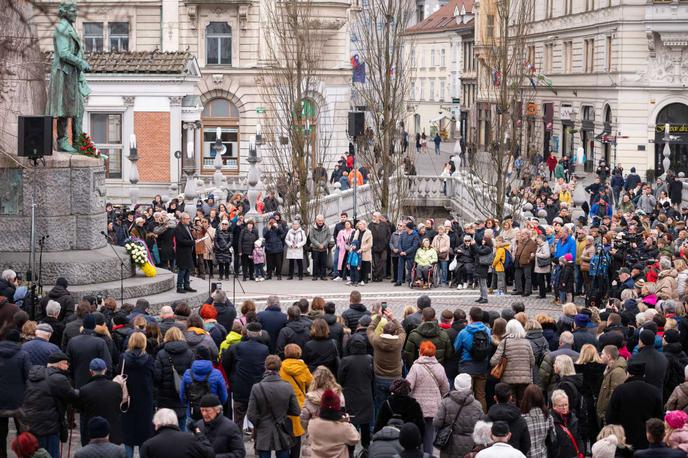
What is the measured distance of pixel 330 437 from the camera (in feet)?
45.7

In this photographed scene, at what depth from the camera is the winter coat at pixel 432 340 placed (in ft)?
57.9

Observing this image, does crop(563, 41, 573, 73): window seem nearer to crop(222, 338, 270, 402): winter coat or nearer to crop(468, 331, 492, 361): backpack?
crop(468, 331, 492, 361): backpack

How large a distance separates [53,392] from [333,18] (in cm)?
4695

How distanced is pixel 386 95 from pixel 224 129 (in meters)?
21.2

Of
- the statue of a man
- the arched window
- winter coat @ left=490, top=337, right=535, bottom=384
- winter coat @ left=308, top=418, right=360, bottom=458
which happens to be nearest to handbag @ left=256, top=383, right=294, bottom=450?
winter coat @ left=308, top=418, right=360, bottom=458

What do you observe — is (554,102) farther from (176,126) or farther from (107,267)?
(107,267)

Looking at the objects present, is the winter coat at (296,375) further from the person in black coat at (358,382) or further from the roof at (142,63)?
the roof at (142,63)

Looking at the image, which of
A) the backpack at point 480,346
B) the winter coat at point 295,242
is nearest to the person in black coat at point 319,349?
the backpack at point 480,346

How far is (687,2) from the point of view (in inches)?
2418

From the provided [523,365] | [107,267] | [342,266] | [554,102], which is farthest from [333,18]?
[523,365]

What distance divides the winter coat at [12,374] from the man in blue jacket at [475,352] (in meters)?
5.20

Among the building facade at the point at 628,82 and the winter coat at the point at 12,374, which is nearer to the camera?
the winter coat at the point at 12,374

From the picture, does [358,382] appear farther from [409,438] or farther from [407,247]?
[407,247]

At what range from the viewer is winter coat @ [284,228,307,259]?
31.9m
